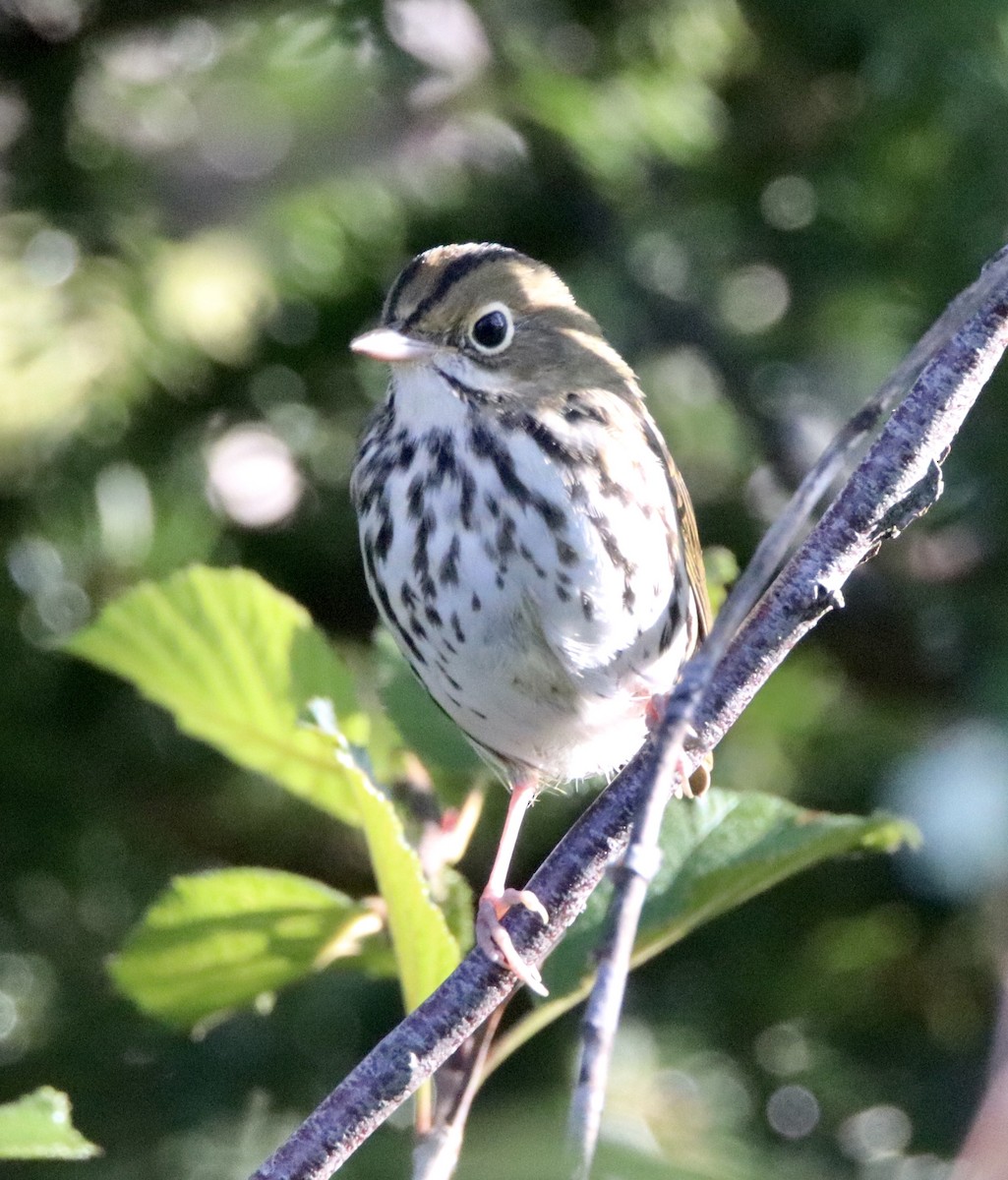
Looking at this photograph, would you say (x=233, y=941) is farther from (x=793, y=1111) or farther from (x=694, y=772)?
(x=793, y=1111)

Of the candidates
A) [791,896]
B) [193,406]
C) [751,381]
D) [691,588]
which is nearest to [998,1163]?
[691,588]

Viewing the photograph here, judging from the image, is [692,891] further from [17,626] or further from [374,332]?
[17,626]

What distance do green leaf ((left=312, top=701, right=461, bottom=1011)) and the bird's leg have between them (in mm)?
37

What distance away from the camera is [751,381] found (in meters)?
2.13

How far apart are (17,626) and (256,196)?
75 cm

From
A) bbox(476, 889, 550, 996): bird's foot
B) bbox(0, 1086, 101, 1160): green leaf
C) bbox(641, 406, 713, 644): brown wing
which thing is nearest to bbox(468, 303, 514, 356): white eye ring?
bbox(641, 406, 713, 644): brown wing

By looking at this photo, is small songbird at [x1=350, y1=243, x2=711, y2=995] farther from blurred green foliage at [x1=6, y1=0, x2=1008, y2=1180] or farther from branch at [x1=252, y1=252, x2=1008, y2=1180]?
branch at [x1=252, y1=252, x2=1008, y2=1180]

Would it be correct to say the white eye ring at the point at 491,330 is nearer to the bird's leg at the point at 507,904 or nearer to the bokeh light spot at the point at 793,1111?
the bird's leg at the point at 507,904

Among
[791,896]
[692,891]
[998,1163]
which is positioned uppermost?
[998,1163]

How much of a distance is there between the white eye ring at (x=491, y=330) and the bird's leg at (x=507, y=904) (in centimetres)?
45

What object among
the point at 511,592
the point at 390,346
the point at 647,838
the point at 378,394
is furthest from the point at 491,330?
the point at 647,838

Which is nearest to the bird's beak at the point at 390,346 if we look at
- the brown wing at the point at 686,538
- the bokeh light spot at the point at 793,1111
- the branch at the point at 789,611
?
the brown wing at the point at 686,538

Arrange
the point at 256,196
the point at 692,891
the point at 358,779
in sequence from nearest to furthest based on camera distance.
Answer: the point at 358,779
the point at 692,891
the point at 256,196

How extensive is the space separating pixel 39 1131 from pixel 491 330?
900 millimetres
